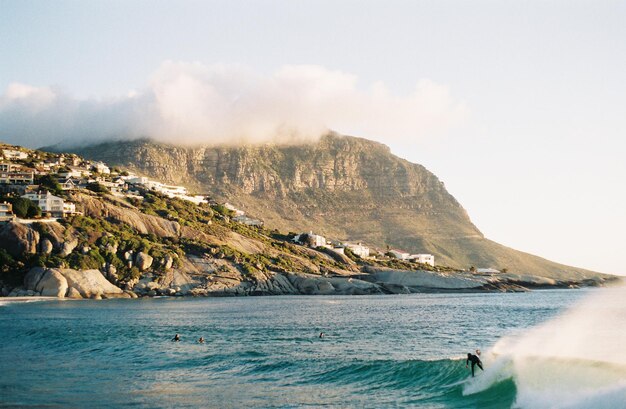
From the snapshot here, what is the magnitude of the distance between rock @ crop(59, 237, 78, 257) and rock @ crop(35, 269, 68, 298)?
802cm

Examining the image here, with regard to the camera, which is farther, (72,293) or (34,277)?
(72,293)

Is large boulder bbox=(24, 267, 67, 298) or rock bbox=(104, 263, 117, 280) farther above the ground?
rock bbox=(104, 263, 117, 280)

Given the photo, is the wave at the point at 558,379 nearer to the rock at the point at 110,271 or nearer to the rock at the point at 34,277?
the rock at the point at 34,277

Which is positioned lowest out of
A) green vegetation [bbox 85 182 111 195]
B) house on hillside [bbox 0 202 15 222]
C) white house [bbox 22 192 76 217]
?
house on hillside [bbox 0 202 15 222]

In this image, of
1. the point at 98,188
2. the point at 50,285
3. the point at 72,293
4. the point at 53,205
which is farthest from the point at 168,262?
the point at 98,188

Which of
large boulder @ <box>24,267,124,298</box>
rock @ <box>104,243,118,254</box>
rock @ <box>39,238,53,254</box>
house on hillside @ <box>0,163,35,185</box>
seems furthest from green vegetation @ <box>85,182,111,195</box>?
large boulder @ <box>24,267,124,298</box>

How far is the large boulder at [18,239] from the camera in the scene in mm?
124750

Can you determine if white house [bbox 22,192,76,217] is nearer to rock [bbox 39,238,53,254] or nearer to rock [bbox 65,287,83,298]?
rock [bbox 39,238,53,254]

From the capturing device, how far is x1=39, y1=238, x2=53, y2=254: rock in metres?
126

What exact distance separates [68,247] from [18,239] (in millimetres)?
8783

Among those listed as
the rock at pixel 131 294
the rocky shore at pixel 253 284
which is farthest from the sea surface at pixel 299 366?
the rock at pixel 131 294

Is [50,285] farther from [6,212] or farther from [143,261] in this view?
[6,212]

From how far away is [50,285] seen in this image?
4678 inches

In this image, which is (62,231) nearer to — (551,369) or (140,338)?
(140,338)
